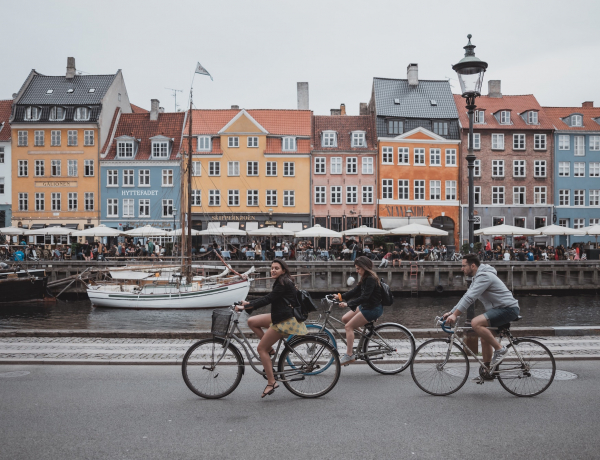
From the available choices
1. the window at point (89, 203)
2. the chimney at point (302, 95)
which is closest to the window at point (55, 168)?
the window at point (89, 203)

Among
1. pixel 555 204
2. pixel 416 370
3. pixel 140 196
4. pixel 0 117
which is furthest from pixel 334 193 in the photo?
pixel 416 370

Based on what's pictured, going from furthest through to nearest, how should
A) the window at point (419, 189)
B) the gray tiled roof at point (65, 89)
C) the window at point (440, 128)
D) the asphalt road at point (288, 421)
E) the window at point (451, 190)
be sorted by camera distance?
1. the window at point (440, 128)
2. the gray tiled roof at point (65, 89)
3. the window at point (451, 190)
4. the window at point (419, 189)
5. the asphalt road at point (288, 421)

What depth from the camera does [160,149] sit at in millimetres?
47375

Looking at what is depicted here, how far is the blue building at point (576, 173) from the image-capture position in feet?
160

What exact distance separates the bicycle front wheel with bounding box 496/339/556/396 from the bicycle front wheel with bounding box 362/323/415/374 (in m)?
1.52

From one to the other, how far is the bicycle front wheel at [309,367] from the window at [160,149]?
42.3 m

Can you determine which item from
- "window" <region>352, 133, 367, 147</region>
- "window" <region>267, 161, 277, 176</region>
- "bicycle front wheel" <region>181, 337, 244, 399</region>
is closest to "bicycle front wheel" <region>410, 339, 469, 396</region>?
"bicycle front wheel" <region>181, 337, 244, 399</region>

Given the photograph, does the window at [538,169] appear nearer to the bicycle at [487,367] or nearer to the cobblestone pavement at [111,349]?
the cobblestone pavement at [111,349]

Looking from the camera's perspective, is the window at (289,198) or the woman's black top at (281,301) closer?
the woman's black top at (281,301)

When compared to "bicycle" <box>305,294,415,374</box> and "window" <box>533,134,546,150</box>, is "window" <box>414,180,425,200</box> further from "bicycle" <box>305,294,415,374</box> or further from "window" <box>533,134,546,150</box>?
"bicycle" <box>305,294,415,374</box>

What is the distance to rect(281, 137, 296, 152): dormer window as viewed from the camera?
154ft

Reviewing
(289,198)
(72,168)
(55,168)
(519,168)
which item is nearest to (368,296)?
(289,198)

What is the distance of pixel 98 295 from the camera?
25719 millimetres

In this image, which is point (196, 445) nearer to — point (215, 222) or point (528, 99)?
point (215, 222)
